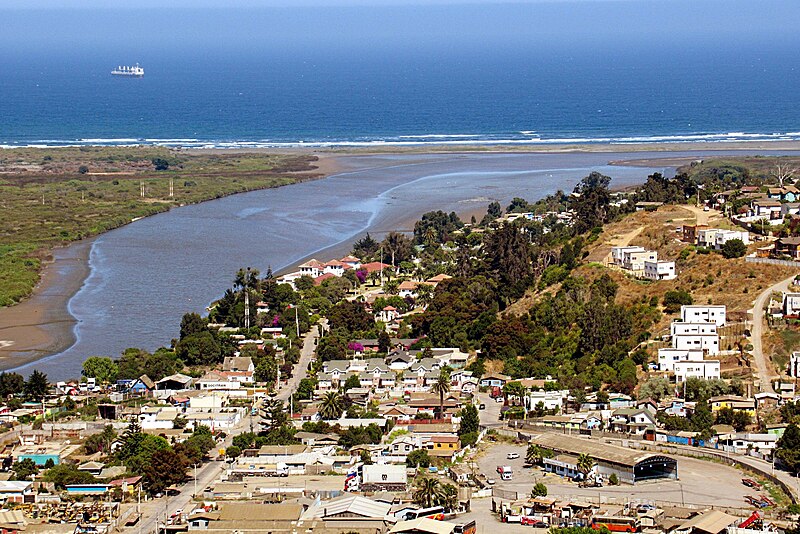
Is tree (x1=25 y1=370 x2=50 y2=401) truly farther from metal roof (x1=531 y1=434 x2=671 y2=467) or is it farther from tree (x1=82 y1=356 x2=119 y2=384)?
metal roof (x1=531 y1=434 x2=671 y2=467)

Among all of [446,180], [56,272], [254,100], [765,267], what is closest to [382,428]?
[765,267]

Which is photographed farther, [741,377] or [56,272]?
[56,272]

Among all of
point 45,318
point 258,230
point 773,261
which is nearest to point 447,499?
point 773,261

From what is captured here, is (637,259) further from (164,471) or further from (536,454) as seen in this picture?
(164,471)

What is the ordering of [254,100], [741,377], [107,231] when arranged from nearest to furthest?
[741,377] → [107,231] → [254,100]

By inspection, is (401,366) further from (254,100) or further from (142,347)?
(254,100)

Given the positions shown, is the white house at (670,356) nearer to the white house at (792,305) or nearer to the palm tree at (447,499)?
the white house at (792,305)

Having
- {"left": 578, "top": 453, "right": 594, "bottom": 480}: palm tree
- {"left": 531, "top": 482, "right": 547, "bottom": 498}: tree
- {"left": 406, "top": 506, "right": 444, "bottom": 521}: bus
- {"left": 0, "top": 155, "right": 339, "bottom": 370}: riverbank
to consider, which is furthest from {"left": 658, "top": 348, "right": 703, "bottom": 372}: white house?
{"left": 0, "top": 155, "right": 339, "bottom": 370}: riverbank
